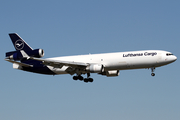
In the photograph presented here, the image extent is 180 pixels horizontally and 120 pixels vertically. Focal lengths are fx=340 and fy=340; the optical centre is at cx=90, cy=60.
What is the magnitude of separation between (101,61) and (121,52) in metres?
3.96

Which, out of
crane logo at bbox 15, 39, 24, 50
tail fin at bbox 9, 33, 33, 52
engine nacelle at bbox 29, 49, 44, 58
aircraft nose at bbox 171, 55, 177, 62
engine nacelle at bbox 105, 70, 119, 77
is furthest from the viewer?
crane logo at bbox 15, 39, 24, 50

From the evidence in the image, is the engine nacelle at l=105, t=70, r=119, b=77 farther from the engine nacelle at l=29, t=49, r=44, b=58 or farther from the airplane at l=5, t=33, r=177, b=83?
the engine nacelle at l=29, t=49, r=44, b=58

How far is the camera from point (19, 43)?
6731 centimetres

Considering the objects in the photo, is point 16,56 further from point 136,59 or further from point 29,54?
point 136,59

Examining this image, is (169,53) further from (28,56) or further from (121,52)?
(28,56)

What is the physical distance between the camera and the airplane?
59.8 m

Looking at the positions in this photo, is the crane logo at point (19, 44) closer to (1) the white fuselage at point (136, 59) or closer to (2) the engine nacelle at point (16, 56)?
(2) the engine nacelle at point (16, 56)

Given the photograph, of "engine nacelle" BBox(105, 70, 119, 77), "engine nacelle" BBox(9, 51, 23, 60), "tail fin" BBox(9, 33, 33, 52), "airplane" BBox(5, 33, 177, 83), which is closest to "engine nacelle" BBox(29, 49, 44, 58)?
"airplane" BBox(5, 33, 177, 83)

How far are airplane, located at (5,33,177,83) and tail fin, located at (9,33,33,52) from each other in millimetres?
473

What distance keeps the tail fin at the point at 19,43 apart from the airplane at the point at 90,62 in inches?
18.6

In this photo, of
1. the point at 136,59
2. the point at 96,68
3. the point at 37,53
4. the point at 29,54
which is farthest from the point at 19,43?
the point at 136,59

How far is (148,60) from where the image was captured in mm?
59656

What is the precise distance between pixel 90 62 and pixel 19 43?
1533 centimetres

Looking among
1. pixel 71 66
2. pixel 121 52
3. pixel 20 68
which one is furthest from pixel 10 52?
pixel 121 52
